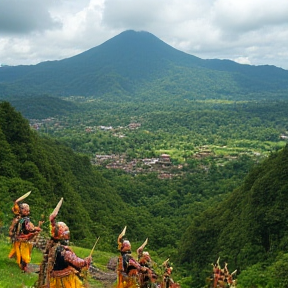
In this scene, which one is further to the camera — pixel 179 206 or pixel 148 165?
pixel 148 165

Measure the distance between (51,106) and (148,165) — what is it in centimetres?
7513

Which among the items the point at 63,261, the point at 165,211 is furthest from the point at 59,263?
the point at 165,211

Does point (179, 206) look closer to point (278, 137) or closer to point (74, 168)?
point (74, 168)

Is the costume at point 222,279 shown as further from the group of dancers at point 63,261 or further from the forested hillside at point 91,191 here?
the forested hillside at point 91,191

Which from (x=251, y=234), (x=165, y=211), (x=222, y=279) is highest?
(x=222, y=279)

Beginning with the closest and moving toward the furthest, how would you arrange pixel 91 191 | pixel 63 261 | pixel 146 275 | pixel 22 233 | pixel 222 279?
1. pixel 63 261
2. pixel 146 275
3. pixel 22 233
4. pixel 222 279
5. pixel 91 191

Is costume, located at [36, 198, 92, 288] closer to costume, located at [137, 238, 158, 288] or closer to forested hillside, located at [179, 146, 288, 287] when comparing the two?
costume, located at [137, 238, 158, 288]

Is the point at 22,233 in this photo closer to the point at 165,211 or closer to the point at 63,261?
the point at 63,261

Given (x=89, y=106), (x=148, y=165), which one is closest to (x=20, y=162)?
(x=148, y=165)

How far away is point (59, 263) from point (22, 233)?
10.7ft

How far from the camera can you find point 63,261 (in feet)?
19.6

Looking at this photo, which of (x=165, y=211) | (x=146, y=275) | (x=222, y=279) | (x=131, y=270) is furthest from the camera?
(x=165, y=211)

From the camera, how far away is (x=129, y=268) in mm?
7410

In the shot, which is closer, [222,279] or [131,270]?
[131,270]
